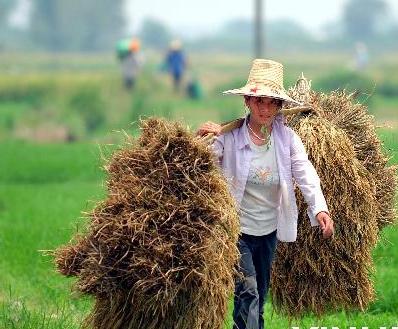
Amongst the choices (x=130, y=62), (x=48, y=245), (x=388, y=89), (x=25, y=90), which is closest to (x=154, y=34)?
(x=388, y=89)

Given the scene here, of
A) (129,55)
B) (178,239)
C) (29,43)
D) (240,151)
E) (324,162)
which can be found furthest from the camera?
(29,43)

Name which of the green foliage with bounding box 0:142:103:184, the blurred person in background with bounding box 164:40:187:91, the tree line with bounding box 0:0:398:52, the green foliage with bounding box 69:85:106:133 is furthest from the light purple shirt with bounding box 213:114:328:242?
the tree line with bounding box 0:0:398:52

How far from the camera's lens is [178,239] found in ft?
19.7

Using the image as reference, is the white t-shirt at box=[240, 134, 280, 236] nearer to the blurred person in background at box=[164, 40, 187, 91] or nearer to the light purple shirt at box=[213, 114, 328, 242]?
the light purple shirt at box=[213, 114, 328, 242]

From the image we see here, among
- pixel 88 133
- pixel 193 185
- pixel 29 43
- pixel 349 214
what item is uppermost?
pixel 193 185

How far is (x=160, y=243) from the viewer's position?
5941 mm

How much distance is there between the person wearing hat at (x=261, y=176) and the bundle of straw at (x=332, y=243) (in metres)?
0.48

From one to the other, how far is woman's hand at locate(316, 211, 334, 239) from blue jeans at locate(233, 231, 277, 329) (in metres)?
0.32

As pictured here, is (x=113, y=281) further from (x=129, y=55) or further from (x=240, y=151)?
(x=129, y=55)

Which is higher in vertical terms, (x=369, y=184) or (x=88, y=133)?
(x=369, y=184)

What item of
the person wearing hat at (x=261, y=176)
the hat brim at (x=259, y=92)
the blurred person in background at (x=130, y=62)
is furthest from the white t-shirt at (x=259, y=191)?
the blurred person in background at (x=130, y=62)

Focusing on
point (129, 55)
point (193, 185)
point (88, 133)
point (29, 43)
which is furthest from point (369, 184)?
point (29, 43)

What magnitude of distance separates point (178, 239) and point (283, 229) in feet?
3.12

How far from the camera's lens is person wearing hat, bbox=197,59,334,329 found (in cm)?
661
